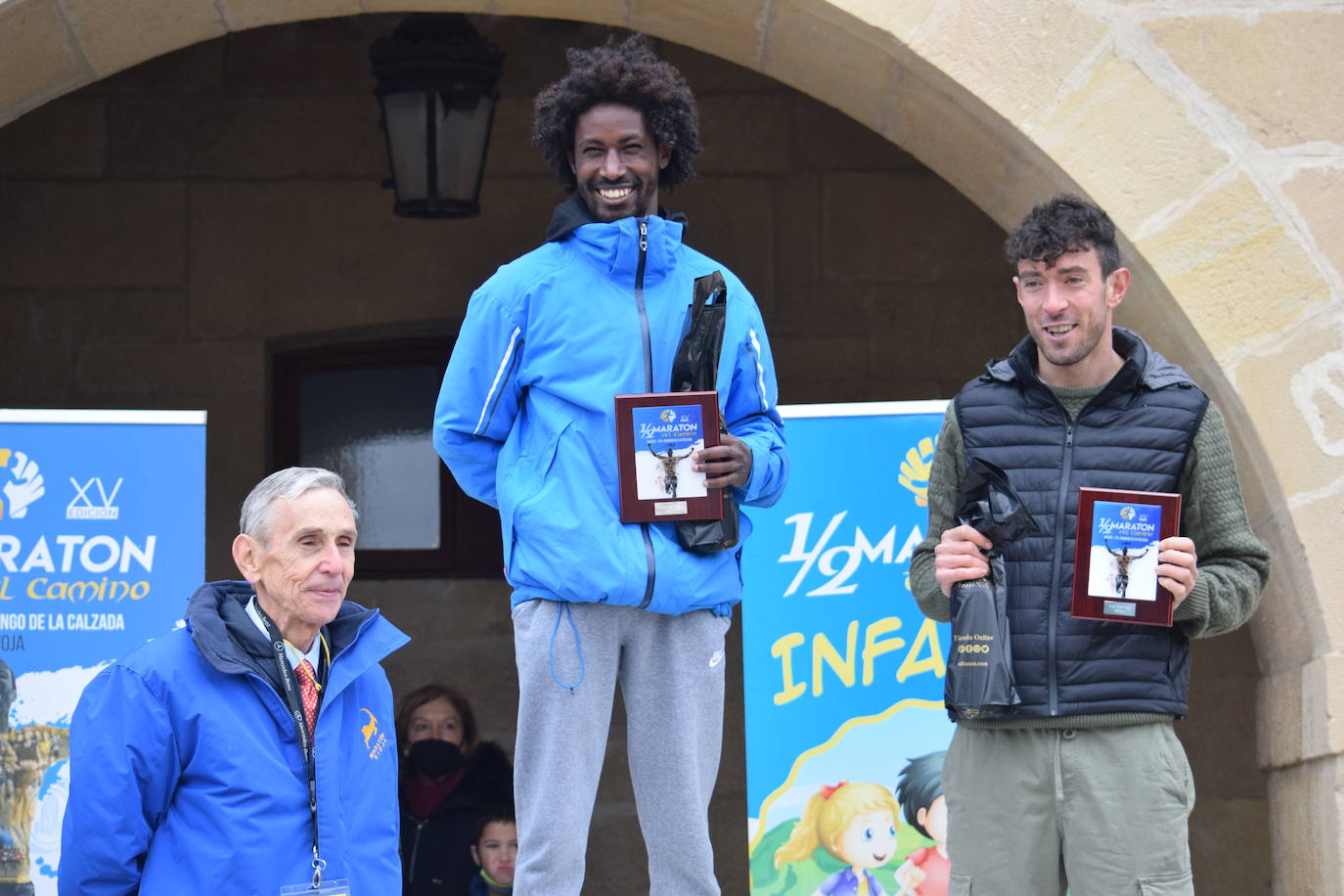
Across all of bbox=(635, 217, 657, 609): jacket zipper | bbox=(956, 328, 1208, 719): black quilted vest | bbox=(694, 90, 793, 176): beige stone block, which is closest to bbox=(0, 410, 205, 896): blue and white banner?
bbox=(635, 217, 657, 609): jacket zipper

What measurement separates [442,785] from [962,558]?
124 inches

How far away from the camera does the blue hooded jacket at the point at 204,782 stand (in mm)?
2984

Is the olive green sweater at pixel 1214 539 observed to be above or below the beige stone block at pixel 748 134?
below

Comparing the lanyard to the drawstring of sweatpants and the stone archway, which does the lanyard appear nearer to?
the drawstring of sweatpants

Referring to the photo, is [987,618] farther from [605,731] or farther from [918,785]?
[918,785]

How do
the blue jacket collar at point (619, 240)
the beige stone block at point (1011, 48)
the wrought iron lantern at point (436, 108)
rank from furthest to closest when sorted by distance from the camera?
the wrought iron lantern at point (436, 108)
the beige stone block at point (1011, 48)
the blue jacket collar at point (619, 240)

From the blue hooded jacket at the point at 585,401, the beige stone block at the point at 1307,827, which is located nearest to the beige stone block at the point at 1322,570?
the beige stone block at the point at 1307,827

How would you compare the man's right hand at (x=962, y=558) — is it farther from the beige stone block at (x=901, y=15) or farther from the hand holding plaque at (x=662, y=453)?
the beige stone block at (x=901, y=15)

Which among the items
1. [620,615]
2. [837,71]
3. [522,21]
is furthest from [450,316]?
[620,615]

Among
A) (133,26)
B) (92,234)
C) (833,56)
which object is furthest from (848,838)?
(92,234)

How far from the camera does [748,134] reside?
6.75 m

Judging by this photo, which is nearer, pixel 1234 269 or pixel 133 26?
pixel 1234 269

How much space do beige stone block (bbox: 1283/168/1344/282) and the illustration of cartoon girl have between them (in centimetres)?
161

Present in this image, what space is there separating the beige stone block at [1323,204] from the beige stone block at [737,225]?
8.16 ft
